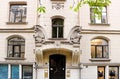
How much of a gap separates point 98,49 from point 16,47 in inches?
254

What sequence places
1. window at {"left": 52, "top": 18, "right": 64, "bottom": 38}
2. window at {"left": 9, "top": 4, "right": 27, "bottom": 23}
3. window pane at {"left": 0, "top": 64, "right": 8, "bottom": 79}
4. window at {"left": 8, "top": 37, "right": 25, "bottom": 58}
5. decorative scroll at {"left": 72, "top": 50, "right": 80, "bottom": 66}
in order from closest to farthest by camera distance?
decorative scroll at {"left": 72, "top": 50, "right": 80, "bottom": 66} < window at {"left": 52, "top": 18, "right": 64, "bottom": 38} < window pane at {"left": 0, "top": 64, "right": 8, "bottom": 79} < window at {"left": 8, "top": 37, "right": 25, "bottom": 58} < window at {"left": 9, "top": 4, "right": 27, "bottom": 23}

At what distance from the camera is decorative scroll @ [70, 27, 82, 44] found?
75.0 feet

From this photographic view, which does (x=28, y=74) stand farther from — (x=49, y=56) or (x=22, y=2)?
(x=22, y=2)

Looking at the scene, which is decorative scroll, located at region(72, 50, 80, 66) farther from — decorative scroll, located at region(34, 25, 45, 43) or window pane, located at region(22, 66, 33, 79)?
window pane, located at region(22, 66, 33, 79)

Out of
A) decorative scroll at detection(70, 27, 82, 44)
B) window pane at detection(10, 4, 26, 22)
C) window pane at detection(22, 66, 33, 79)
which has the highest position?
window pane at detection(10, 4, 26, 22)

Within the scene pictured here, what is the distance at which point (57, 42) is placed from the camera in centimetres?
2275

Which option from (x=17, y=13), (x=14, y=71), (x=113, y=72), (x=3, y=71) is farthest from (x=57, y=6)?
(x=113, y=72)

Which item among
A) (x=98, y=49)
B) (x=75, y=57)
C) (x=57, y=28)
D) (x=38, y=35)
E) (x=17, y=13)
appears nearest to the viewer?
(x=75, y=57)

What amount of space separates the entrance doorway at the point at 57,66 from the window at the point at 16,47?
7.84ft

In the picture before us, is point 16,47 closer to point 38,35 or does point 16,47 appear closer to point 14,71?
point 14,71

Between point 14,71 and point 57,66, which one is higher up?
point 57,66

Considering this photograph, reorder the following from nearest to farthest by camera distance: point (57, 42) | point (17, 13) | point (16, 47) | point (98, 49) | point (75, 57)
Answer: point (57, 42), point (75, 57), point (98, 49), point (16, 47), point (17, 13)

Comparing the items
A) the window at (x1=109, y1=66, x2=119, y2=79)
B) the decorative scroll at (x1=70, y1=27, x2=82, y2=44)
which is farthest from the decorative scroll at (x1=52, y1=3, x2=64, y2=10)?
the window at (x1=109, y1=66, x2=119, y2=79)

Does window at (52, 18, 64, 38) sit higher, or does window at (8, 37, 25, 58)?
window at (52, 18, 64, 38)
